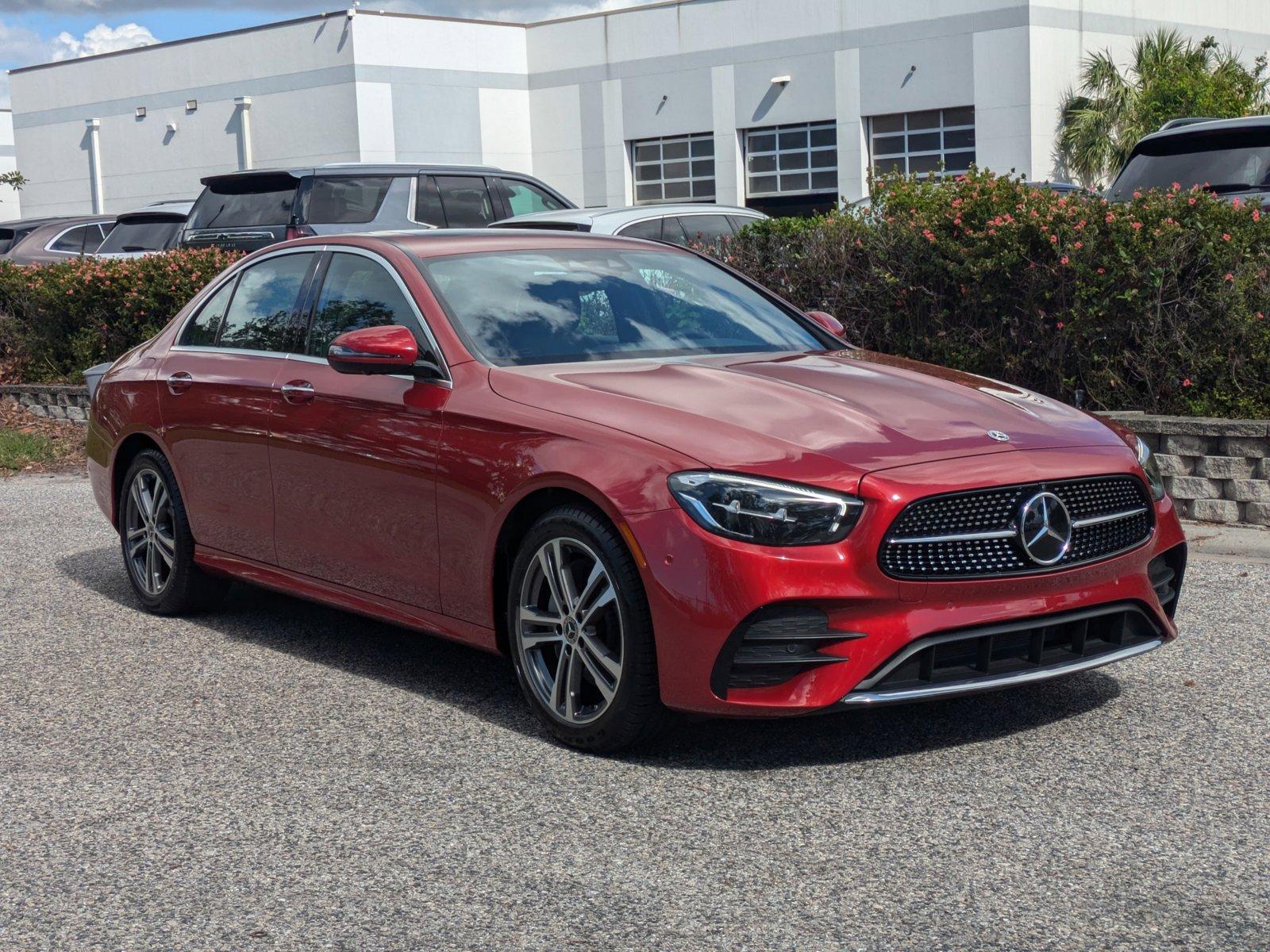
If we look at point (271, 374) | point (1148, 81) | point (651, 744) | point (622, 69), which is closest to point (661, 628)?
point (651, 744)

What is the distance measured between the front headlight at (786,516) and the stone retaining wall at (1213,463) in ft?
14.7

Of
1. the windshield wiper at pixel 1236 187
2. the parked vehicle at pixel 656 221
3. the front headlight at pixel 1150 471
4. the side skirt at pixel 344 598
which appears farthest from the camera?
the parked vehicle at pixel 656 221

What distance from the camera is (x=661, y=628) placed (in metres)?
4.54

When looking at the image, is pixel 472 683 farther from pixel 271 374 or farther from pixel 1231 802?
pixel 1231 802

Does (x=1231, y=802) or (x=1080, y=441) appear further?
(x=1080, y=441)

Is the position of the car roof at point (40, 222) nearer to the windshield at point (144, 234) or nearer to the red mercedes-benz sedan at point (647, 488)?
the windshield at point (144, 234)

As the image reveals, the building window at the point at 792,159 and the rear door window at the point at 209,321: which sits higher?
the building window at the point at 792,159

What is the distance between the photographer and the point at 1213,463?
832 cm

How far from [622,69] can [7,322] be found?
26713mm

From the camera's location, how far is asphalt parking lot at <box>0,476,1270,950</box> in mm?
3672

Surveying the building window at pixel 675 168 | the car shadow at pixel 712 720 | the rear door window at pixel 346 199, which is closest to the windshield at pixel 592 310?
the car shadow at pixel 712 720

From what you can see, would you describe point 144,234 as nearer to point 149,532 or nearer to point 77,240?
point 77,240

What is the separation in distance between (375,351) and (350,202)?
10.3 metres

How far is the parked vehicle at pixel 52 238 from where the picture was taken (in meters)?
19.4
